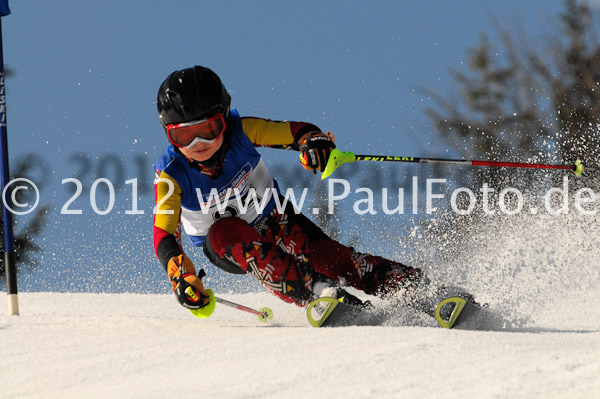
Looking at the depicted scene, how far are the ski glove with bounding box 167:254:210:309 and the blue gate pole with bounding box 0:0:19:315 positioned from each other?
1.47 metres

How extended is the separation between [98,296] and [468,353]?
12.4 feet

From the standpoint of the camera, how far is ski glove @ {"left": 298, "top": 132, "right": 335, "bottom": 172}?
134 inches

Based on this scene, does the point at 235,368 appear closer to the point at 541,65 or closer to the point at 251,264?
the point at 251,264

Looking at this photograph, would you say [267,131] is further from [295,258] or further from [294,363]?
[294,363]

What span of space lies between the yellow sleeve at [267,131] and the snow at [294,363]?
1.04m

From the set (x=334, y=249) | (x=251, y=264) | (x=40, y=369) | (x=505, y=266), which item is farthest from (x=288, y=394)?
(x=505, y=266)

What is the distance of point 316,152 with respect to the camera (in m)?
3.42

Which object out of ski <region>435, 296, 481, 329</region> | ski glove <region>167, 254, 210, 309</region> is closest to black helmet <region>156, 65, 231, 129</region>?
ski glove <region>167, 254, 210, 309</region>

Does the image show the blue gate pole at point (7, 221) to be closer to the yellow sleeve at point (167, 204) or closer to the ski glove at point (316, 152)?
the yellow sleeve at point (167, 204)

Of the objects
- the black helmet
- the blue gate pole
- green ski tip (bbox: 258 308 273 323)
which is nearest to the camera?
the black helmet

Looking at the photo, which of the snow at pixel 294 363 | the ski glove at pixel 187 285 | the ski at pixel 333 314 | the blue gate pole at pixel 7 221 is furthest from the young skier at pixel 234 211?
the blue gate pole at pixel 7 221

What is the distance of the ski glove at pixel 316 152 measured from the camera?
342cm

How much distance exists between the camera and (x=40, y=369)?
252cm

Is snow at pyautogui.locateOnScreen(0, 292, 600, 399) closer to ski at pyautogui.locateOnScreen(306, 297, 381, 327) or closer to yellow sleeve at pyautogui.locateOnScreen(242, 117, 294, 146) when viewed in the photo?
ski at pyautogui.locateOnScreen(306, 297, 381, 327)
